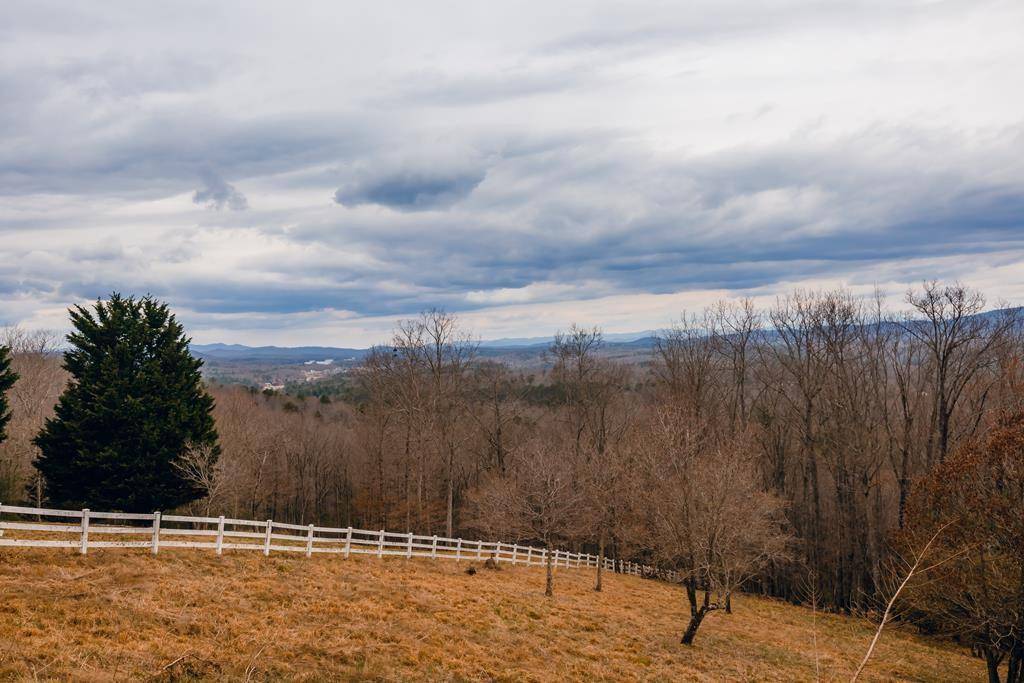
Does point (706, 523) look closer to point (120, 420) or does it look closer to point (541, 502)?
point (541, 502)

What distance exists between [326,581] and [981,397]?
30438 millimetres

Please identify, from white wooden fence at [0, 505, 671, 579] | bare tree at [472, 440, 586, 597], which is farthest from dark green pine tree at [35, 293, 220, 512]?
bare tree at [472, 440, 586, 597]

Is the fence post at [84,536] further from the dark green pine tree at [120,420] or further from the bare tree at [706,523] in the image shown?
the bare tree at [706,523]

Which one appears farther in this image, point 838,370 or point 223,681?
point 838,370

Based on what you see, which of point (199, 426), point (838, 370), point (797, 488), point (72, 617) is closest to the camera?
point (72, 617)

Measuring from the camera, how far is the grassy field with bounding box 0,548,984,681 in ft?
34.4

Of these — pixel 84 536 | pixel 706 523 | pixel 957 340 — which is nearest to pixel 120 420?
pixel 84 536

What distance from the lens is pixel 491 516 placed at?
33.1 metres

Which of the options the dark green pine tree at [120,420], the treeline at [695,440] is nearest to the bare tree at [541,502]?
the treeline at [695,440]

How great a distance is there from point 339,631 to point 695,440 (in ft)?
60.7

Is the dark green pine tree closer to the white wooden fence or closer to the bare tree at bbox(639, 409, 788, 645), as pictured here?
the white wooden fence

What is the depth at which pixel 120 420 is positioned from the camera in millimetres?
22750

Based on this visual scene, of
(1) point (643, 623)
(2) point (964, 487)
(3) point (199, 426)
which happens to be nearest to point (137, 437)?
(3) point (199, 426)

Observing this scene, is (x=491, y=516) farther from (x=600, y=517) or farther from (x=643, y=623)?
(x=643, y=623)
